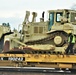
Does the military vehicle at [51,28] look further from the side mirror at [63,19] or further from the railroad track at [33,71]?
the railroad track at [33,71]

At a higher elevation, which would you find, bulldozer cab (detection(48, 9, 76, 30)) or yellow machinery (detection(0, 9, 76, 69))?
bulldozer cab (detection(48, 9, 76, 30))

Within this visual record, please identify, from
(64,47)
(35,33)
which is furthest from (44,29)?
(64,47)

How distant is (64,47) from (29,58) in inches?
63.1

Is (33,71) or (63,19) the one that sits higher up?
(63,19)

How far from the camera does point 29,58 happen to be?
44.4 feet

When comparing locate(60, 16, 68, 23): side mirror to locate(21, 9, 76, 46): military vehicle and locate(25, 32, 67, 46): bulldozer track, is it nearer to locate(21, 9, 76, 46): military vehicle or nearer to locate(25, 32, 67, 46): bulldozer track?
locate(21, 9, 76, 46): military vehicle

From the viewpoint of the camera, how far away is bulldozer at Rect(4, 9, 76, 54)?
1377cm

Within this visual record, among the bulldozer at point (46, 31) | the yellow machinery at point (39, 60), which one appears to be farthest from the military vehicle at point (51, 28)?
the yellow machinery at point (39, 60)

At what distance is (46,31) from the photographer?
14781 mm

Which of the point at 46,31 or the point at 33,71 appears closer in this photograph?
the point at 33,71

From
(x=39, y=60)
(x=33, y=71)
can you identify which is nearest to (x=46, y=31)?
(x=39, y=60)

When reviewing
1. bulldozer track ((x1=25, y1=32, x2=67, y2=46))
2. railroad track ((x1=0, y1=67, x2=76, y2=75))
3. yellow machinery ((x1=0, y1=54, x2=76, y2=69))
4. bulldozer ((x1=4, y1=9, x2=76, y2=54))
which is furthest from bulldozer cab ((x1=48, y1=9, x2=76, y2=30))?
railroad track ((x1=0, y1=67, x2=76, y2=75))

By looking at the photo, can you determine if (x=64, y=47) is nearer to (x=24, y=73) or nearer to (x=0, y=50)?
(x=24, y=73)

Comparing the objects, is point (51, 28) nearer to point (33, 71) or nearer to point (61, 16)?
point (61, 16)
